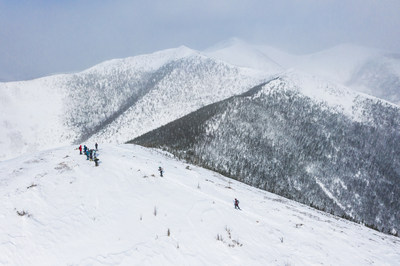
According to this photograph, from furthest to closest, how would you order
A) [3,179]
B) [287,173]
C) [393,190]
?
[393,190] < [287,173] < [3,179]

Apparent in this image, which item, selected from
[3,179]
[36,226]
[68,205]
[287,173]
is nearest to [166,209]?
[68,205]

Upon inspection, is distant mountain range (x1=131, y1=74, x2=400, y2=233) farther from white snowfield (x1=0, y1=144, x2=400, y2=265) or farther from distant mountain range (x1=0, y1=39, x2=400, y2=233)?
white snowfield (x1=0, y1=144, x2=400, y2=265)

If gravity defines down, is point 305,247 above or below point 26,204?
below

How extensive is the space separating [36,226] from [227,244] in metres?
10.0

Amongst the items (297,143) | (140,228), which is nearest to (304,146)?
(297,143)

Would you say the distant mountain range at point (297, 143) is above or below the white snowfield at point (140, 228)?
below

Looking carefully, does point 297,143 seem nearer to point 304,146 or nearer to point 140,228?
point 304,146

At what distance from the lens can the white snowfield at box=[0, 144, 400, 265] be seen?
10.5 meters

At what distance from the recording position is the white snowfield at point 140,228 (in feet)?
34.6

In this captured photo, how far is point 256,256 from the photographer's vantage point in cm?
1162

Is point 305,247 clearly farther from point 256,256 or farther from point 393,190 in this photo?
point 393,190

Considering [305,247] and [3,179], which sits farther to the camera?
[3,179]

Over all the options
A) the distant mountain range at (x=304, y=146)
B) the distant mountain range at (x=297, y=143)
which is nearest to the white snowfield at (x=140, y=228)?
the distant mountain range at (x=304, y=146)

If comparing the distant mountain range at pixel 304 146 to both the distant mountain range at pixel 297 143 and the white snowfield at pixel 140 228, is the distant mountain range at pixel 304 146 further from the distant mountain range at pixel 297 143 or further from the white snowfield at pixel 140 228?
the white snowfield at pixel 140 228
